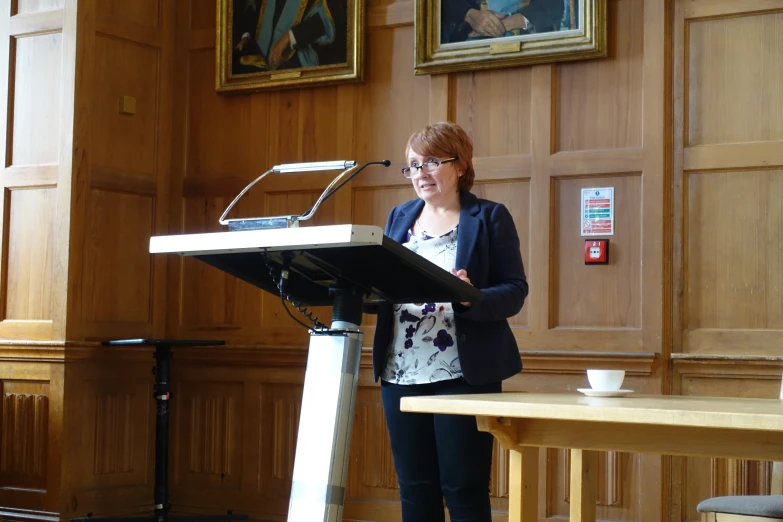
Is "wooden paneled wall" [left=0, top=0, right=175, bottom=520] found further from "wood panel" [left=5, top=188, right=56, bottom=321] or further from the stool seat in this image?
the stool seat

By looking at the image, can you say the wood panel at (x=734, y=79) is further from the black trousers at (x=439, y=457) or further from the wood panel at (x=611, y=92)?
the black trousers at (x=439, y=457)

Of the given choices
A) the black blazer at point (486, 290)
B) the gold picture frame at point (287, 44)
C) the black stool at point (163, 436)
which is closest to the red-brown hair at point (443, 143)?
the black blazer at point (486, 290)

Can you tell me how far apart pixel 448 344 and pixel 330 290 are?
2.01ft

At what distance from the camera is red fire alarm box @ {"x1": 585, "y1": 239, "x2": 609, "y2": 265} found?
4.00 m

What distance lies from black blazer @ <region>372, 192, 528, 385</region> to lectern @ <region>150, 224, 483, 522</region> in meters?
0.50

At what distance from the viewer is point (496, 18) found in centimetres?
417

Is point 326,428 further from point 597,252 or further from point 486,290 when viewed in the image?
point 597,252

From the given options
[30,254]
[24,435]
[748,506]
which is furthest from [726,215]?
[24,435]

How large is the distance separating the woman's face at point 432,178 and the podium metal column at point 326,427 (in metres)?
0.79

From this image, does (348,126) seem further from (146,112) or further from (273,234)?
(273,234)

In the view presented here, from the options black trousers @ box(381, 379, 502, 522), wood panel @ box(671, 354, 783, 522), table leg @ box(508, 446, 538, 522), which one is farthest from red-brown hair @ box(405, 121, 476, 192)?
wood panel @ box(671, 354, 783, 522)

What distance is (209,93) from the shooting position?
4867mm

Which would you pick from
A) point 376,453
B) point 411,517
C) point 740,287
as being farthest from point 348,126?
point 411,517

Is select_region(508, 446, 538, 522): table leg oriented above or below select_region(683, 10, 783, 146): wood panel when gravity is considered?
below
